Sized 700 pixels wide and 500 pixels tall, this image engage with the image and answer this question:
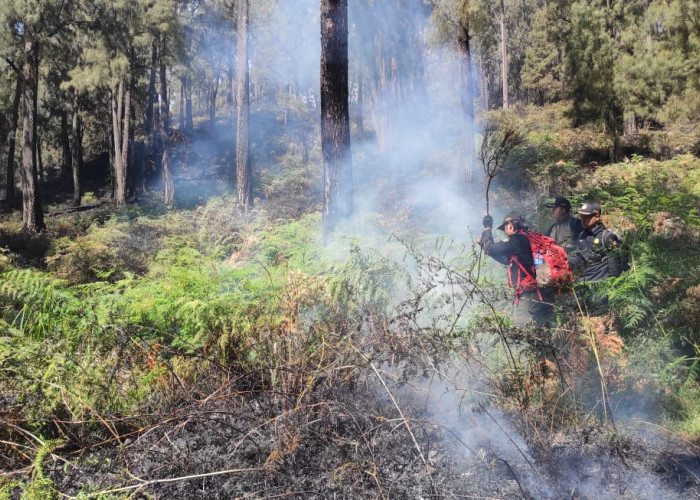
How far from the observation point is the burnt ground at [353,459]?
2160mm

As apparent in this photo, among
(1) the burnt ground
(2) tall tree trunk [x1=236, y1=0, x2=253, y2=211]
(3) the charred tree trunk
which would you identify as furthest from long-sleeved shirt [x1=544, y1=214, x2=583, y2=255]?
(3) the charred tree trunk

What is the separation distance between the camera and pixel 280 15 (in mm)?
29812

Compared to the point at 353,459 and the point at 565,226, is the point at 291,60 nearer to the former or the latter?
the point at 565,226

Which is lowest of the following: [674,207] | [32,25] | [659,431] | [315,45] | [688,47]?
[659,431]

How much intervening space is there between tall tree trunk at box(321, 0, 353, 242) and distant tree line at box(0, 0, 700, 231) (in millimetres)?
54

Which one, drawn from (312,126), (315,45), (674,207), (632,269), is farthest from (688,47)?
(312,126)

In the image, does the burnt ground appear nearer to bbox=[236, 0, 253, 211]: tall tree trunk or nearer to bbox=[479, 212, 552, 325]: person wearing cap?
bbox=[479, 212, 552, 325]: person wearing cap

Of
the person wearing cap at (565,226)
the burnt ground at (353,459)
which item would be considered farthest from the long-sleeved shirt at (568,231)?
the burnt ground at (353,459)

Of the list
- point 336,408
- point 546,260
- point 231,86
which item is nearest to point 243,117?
point 546,260

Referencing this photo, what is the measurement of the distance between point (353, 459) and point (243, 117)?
14790 millimetres

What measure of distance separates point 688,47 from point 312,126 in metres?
31.0

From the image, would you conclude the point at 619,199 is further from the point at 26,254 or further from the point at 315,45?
the point at 315,45

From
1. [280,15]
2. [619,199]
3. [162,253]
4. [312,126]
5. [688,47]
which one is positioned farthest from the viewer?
[312,126]

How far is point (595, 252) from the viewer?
154 inches
